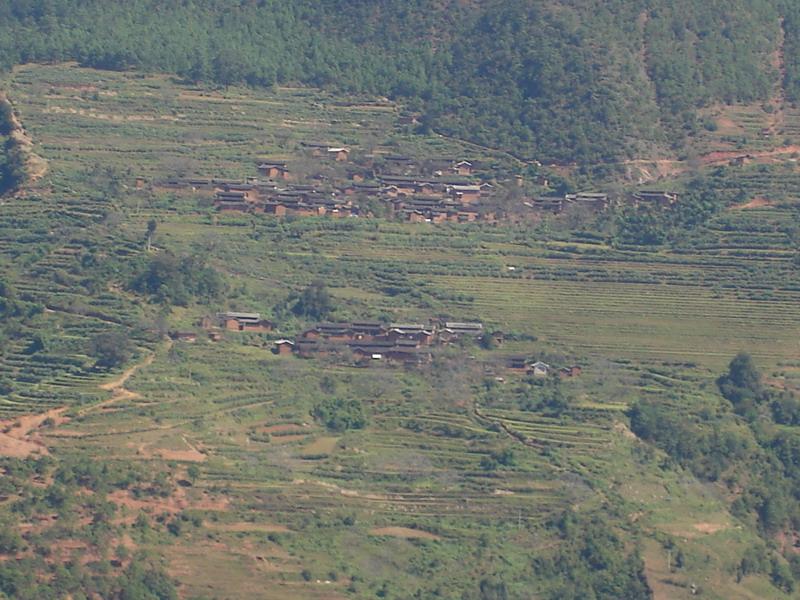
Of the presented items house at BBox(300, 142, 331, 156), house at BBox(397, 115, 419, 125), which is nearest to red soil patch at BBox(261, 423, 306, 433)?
house at BBox(300, 142, 331, 156)

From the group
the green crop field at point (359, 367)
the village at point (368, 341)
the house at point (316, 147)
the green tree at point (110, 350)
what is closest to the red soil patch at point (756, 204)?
the green crop field at point (359, 367)

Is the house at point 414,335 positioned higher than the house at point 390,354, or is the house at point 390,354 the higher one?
the house at point 414,335

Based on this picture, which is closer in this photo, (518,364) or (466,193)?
(518,364)

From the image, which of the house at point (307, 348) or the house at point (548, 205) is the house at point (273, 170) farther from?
the house at point (307, 348)

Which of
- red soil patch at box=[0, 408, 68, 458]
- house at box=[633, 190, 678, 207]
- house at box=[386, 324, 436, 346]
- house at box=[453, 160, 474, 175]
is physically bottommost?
red soil patch at box=[0, 408, 68, 458]

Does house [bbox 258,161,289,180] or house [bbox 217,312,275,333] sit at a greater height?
house [bbox 258,161,289,180]

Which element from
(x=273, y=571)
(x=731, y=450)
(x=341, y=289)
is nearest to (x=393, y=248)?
(x=341, y=289)

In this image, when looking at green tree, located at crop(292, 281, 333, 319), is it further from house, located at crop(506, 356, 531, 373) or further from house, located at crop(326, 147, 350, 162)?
house, located at crop(326, 147, 350, 162)

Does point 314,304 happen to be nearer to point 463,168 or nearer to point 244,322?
point 244,322

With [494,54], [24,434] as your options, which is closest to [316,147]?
[494,54]
